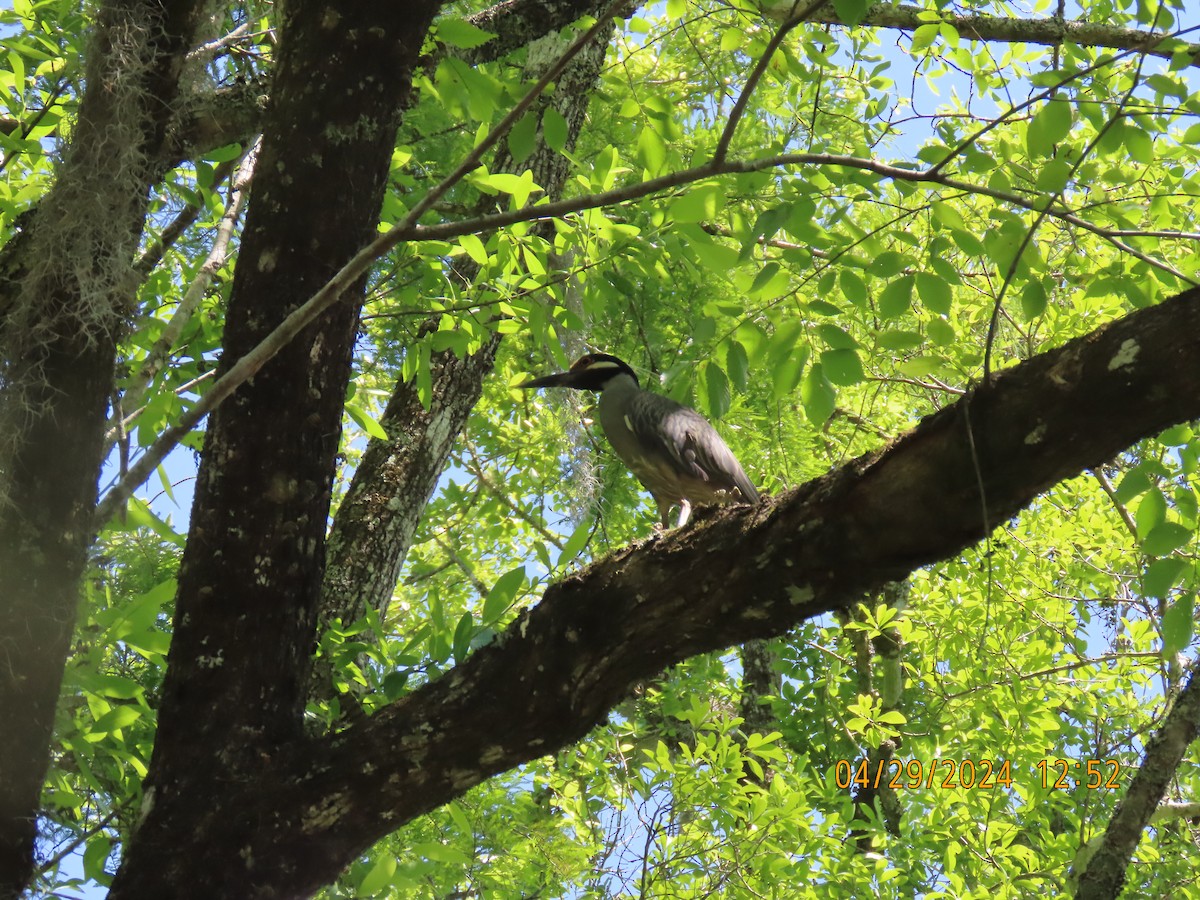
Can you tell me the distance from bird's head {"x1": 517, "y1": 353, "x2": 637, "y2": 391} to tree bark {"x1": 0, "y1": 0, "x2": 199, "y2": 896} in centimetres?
314

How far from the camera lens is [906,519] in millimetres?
1910

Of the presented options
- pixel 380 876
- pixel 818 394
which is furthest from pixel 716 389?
pixel 380 876

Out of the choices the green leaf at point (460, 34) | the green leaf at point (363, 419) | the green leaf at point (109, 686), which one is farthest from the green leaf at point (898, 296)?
the green leaf at point (109, 686)

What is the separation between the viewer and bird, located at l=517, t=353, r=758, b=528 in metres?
4.95

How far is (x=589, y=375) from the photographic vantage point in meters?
5.95

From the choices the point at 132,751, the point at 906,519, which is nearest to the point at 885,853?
the point at 132,751

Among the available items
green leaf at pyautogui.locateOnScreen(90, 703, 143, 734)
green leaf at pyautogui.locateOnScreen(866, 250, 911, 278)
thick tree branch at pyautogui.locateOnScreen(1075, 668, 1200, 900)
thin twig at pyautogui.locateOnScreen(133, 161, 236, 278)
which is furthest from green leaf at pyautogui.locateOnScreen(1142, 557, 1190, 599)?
thin twig at pyautogui.locateOnScreen(133, 161, 236, 278)

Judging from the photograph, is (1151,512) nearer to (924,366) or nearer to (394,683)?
(924,366)

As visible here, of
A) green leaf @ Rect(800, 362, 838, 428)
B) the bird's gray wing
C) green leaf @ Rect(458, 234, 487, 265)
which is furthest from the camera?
the bird's gray wing

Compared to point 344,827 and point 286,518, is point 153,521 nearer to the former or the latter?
point 286,518

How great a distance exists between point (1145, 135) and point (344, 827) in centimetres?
234

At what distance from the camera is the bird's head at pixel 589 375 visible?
19.3ft
